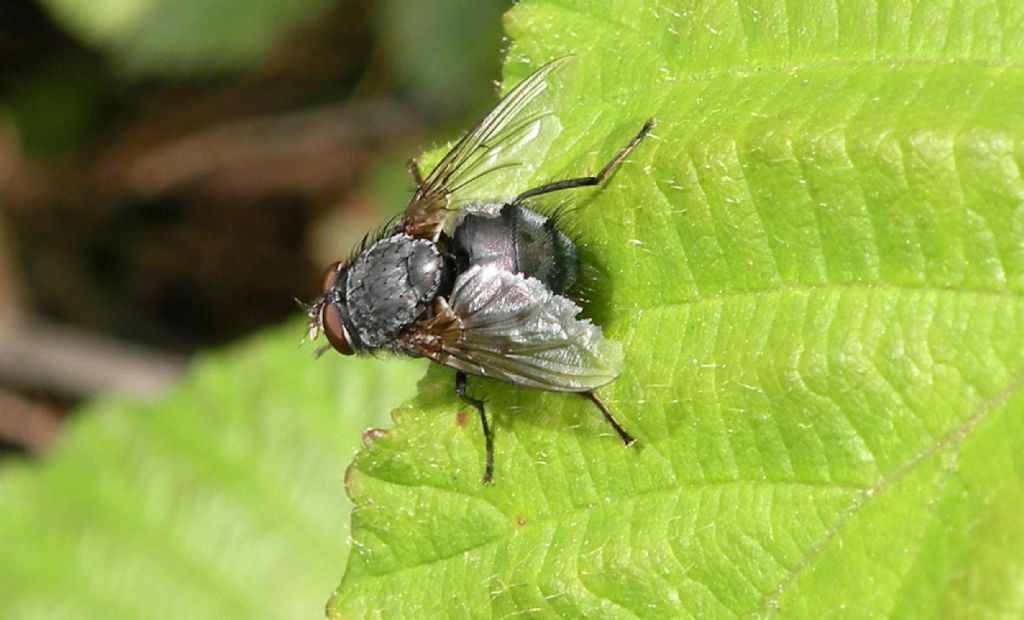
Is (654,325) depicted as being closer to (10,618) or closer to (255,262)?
(10,618)

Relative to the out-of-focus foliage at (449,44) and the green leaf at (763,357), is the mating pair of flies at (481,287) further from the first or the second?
the out-of-focus foliage at (449,44)

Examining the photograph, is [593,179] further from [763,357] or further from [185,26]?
[185,26]

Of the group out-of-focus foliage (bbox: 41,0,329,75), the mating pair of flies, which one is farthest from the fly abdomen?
out-of-focus foliage (bbox: 41,0,329,75)

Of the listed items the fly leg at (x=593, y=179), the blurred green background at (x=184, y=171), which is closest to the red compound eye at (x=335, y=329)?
the fly leg at (x=593, y=179)

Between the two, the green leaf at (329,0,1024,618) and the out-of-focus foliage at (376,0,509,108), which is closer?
the green leaf at (329,0,1024,618)

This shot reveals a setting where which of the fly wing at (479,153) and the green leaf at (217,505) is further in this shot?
the green leaf at (217,505)

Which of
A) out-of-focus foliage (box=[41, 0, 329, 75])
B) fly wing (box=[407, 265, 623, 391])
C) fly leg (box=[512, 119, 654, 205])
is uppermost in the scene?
out-of-focus foliage (box=[41, 0, 329, 75])

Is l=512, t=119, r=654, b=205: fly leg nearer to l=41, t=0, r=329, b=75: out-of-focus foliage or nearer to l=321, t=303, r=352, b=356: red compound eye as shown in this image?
l=321, t=303, r=352, b=356: red compound eye

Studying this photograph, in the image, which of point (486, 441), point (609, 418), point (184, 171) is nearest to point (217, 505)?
point (486, 441)
